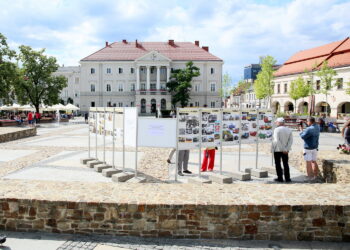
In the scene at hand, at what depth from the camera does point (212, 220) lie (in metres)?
5.42

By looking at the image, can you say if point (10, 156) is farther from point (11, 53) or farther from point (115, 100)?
point (115, 100)

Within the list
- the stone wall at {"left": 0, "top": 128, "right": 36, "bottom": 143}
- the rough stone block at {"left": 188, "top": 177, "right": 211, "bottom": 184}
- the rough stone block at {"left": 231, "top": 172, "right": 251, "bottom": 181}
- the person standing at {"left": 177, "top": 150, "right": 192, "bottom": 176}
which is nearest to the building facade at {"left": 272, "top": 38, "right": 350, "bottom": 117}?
the rough stone block at {"left": 231, "top": 172, "right": 251, "bottom": 181}

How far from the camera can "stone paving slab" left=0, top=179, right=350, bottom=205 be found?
18.3ft

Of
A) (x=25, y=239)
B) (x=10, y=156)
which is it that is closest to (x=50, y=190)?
(x=25, y=239)

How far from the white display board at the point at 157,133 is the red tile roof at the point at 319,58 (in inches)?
1694

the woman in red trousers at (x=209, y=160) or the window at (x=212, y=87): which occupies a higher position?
the window at (x=212, y=87)

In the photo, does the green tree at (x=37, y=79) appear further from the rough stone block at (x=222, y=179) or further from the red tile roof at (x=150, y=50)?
the rough stone block at (x=222, y=179)

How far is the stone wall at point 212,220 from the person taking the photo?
5379 millimetres

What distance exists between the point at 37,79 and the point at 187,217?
1662 inches

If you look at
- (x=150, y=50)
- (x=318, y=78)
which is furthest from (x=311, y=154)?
(x=150, y=50)

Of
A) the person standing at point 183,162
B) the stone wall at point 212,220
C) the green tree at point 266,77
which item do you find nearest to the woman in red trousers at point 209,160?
the person standing at point 183,162

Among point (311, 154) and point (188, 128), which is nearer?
point (188, 128)

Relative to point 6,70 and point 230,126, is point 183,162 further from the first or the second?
point 6,70

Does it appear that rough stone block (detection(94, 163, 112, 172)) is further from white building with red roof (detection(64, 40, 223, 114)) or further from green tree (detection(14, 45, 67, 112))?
white building with red roof (detection(64, 40, 223, 114))
